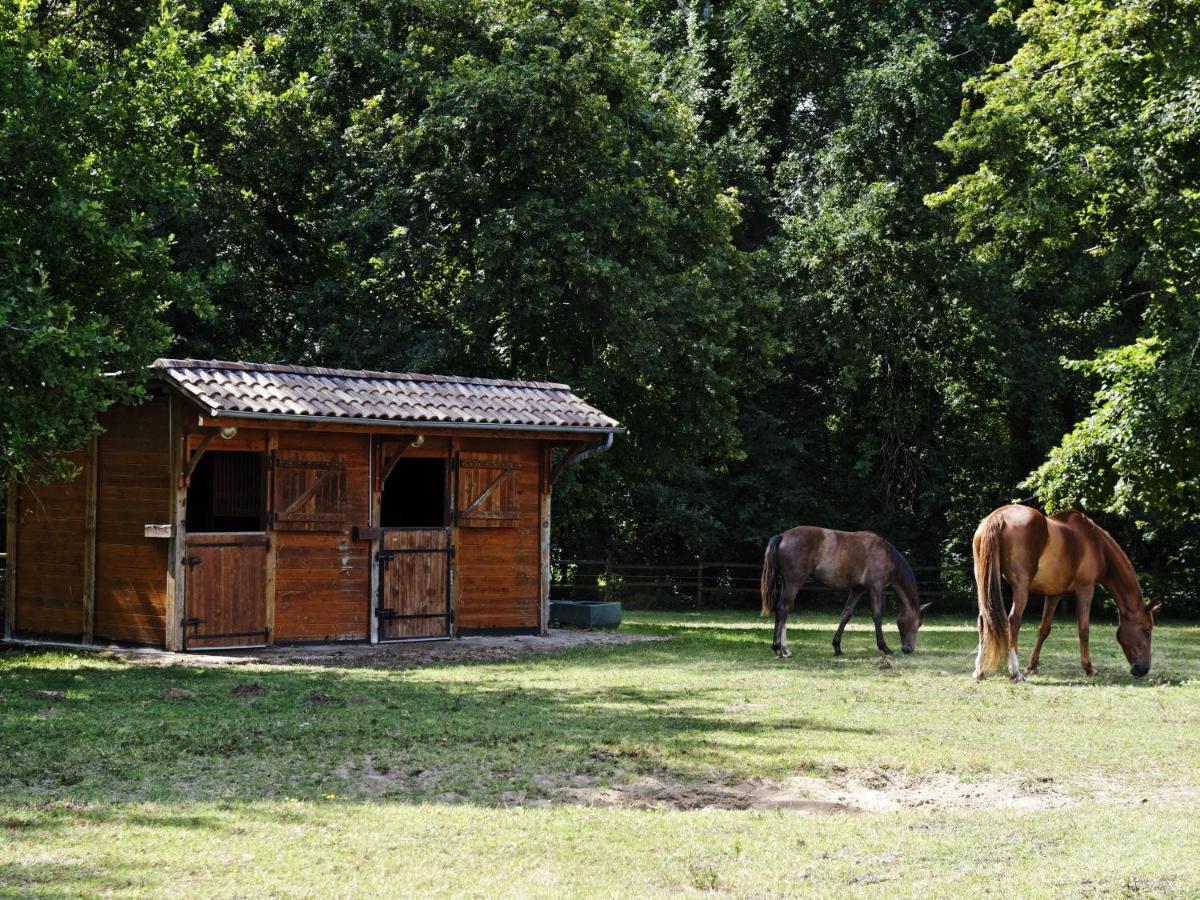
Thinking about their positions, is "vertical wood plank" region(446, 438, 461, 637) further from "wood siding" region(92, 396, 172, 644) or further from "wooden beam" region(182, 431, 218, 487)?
"wood siding" region(92, 396, 172, 644)

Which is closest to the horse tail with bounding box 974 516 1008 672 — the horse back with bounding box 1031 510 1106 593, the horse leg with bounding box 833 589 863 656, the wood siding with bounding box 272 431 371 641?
the horse back with bounding box 1031 510 1106 593

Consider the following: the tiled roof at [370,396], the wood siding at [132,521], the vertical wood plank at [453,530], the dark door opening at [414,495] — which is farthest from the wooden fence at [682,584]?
the wood siding at [132,521]

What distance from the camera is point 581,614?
66.5ft

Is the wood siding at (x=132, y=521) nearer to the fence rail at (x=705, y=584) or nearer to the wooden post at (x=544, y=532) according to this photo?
the wooden post at (x=544, y=532)

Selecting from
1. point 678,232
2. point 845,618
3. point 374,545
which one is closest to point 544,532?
point 374,545

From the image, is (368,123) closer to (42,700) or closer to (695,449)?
(695,449)

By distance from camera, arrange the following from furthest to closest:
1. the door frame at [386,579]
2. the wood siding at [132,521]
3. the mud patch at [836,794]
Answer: the door frame at [386,579]
the wood siding at [132,521]
the mud patch at [836,794]

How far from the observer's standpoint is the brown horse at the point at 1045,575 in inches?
544

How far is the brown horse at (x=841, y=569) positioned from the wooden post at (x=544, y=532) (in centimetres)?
301

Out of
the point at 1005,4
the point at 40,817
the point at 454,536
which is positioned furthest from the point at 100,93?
the point at 1005,4

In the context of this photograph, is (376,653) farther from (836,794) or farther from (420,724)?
(836,794)

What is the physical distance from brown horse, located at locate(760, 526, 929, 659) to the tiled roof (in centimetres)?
278

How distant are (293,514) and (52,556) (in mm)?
3227

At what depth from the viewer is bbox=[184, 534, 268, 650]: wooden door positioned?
15062 millimetres
